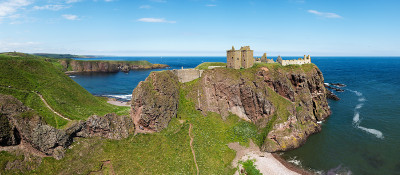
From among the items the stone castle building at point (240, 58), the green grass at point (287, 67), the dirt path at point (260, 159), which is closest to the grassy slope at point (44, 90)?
the dirt path at point (260, 159)

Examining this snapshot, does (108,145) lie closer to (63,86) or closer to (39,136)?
(39,136)

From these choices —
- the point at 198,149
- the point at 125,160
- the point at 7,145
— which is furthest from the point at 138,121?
the point at 7,145

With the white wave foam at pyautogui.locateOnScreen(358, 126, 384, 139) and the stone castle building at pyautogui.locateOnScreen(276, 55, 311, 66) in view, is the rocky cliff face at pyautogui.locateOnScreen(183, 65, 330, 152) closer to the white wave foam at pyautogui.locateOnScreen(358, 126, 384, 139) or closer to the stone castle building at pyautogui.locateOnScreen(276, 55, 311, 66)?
the stone castle building at pyautogui.locateOnScreen(276, 55, 311, 66)

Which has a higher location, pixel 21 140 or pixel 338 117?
pixel 21 140

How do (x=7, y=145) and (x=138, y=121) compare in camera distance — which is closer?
(x=7, y=145)

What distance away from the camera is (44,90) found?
52219 millimetres

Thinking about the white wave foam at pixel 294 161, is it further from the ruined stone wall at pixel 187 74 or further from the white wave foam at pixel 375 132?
the ruined stone wall at pixel 187 74

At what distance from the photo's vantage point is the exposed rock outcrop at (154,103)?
48281mm

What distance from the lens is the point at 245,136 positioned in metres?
55.0

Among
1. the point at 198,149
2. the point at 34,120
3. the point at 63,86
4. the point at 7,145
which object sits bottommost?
the point at 198,149

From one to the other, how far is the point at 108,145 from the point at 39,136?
11.6 metres

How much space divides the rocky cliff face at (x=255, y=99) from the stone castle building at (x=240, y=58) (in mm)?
2468

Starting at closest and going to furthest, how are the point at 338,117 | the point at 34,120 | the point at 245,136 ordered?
1. the point at 34,120
2. the point at 245,136
3. the point at 338,117

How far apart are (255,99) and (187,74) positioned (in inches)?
859
